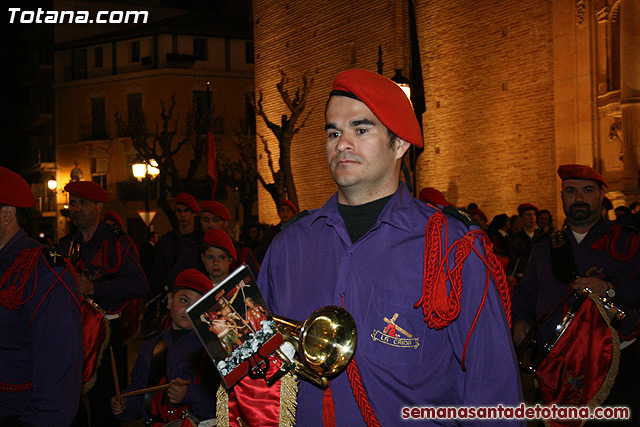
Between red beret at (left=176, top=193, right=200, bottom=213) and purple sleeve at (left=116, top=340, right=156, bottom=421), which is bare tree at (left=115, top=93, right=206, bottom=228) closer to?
red beret at (left=176, top=193, right=200, bottom=213)

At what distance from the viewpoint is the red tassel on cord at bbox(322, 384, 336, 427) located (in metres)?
2.62

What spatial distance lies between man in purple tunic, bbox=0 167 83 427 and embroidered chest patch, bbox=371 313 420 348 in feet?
6.72

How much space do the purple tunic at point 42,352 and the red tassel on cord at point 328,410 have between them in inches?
70.6

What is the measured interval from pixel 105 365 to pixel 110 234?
1.40 metres

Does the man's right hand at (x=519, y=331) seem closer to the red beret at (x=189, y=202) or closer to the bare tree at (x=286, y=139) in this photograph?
the red beret at (x=189, y=202)

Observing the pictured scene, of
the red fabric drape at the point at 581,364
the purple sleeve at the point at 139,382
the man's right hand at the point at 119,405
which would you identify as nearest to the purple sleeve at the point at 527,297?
the red fabric drape at the point at 581,364

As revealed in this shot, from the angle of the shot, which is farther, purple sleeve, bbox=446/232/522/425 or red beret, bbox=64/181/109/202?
red beret, bbox=64/181/109/202

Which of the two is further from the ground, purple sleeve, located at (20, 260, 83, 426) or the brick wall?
the brick wall

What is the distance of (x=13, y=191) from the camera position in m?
4.18

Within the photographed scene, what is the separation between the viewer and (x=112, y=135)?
48.6m

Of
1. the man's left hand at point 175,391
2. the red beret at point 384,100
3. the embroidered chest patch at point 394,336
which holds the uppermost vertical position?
the red beret at point 384,100

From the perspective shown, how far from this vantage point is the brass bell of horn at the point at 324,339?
2457mm

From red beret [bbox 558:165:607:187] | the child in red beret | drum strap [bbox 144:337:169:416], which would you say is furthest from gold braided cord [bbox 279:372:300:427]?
red beret [bbox 558:165:607:187]

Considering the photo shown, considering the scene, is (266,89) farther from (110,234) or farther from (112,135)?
(110,234)
